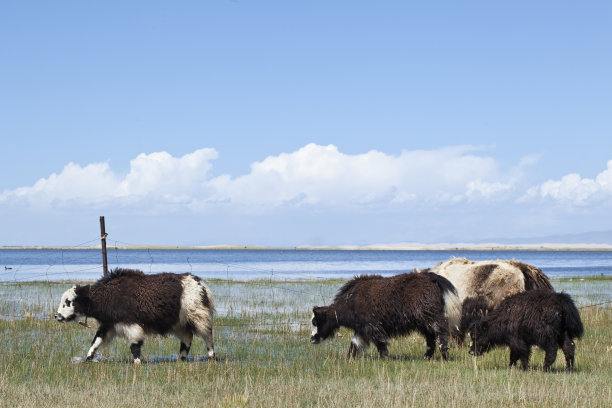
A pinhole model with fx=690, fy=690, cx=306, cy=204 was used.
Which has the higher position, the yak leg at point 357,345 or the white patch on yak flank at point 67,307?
the white patch on yak flank at point 67,307

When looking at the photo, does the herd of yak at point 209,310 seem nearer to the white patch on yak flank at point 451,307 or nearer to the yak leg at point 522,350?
the white patch on yak flank at point 451,307

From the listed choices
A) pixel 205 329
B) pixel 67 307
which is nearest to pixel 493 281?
pixel 205 329

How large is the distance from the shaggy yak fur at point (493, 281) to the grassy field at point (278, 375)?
1.34 meters

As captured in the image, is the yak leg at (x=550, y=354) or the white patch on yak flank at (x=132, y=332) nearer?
the yak leg at (x=550, y=354)

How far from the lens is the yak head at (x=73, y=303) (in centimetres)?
1285

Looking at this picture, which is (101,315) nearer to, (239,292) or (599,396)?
(599,396)

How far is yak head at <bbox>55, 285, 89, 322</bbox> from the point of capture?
1285 cm

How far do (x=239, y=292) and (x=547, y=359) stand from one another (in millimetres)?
22550

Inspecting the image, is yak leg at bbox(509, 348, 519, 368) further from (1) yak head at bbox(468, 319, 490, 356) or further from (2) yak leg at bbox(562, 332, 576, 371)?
(2) yak leg at bbox(562, 332, 576, 371)

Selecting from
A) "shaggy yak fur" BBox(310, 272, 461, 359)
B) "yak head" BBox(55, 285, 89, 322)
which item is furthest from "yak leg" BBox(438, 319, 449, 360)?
"yak head" BBox(55, 285, 89, 322)

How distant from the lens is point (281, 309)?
79.3ft

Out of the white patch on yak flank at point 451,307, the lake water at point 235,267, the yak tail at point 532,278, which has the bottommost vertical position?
the lake water at point 235,267

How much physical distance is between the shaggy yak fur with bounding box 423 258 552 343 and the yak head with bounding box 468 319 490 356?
2.00m

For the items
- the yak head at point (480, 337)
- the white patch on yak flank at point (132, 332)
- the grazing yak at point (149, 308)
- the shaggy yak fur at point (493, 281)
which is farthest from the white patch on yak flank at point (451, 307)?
the white patch on yak flank at point (132, 332)
